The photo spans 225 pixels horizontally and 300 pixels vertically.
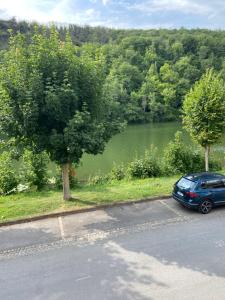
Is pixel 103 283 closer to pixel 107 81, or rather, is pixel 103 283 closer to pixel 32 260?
pixel 32 260

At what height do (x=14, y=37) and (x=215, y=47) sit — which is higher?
(x=215, y=47)

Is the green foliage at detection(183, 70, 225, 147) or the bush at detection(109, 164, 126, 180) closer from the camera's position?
the green foliage at detection(183, 70, 225, 147)

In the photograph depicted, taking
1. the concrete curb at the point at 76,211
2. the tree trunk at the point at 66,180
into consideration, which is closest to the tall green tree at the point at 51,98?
the tree trunk at the point at 66,180

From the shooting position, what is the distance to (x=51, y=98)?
10609 mm

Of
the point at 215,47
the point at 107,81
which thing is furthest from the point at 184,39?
the point at 107,81

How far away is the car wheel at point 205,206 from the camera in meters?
12.0

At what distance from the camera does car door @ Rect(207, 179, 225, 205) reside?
12186mm

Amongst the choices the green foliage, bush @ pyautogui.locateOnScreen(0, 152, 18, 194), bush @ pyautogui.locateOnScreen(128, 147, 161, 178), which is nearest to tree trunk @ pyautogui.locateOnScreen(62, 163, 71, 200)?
bush @ pyautogui.locateOnScreen(0, 152, 18, 194)

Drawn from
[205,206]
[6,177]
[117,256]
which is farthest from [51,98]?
[6,177]

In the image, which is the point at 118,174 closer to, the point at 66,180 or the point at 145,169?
the point at 145,169

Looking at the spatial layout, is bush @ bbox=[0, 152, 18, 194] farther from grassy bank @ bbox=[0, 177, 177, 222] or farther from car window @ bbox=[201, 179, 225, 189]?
car window @ bbox=[201, 179, 225, 189]

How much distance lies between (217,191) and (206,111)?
20.4ft

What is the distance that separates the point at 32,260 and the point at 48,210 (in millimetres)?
3354

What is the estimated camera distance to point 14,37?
11531 millimetres
